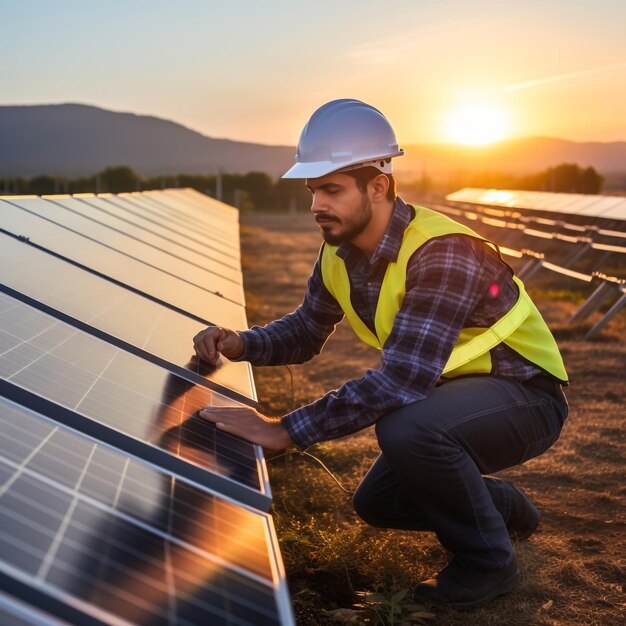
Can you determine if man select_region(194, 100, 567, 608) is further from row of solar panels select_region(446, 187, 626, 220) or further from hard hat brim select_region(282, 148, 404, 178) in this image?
row of solar panels select_region(446, 187, 626, 220)

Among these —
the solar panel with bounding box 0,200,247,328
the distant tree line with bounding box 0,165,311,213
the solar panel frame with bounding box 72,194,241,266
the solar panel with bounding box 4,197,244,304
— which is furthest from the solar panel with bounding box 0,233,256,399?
the distant tree line with bounding box 0,165,311,213

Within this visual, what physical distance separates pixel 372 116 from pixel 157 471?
1.89 m

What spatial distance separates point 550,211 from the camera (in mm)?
23906

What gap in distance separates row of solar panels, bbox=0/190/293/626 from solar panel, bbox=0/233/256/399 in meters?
0.01

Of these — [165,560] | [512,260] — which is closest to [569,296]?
[512,260]

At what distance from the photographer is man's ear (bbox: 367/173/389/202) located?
3.51 m

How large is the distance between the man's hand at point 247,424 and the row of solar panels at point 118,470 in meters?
0.04

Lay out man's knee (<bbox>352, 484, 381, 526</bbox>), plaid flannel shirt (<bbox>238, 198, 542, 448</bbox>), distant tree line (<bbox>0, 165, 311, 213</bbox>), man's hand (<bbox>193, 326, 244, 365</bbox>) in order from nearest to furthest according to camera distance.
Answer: plaid flannel shirt (<bbox>238, 198, 542, 448</bbox>) → man's hand (<bbox>193, 326, 244, 365</bbox>) → man's knee (<bbox>352, 484, 381, 526</bbox>) → distant tree line (<bbox>0, 165, 311, 213</bbox>)

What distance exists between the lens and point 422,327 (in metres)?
3.21

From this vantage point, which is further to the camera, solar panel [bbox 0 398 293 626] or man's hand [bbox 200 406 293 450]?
man's hand [bbox 200 406 293 450]

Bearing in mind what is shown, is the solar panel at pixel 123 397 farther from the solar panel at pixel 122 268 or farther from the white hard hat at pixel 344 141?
the solar panel at pixel 122 268

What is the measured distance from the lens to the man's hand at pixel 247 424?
2971 mm

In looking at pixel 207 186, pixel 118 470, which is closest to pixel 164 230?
pixel 118 470

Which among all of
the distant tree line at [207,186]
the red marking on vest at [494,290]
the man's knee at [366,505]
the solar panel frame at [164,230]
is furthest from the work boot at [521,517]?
the distant tree line at [207,186]
